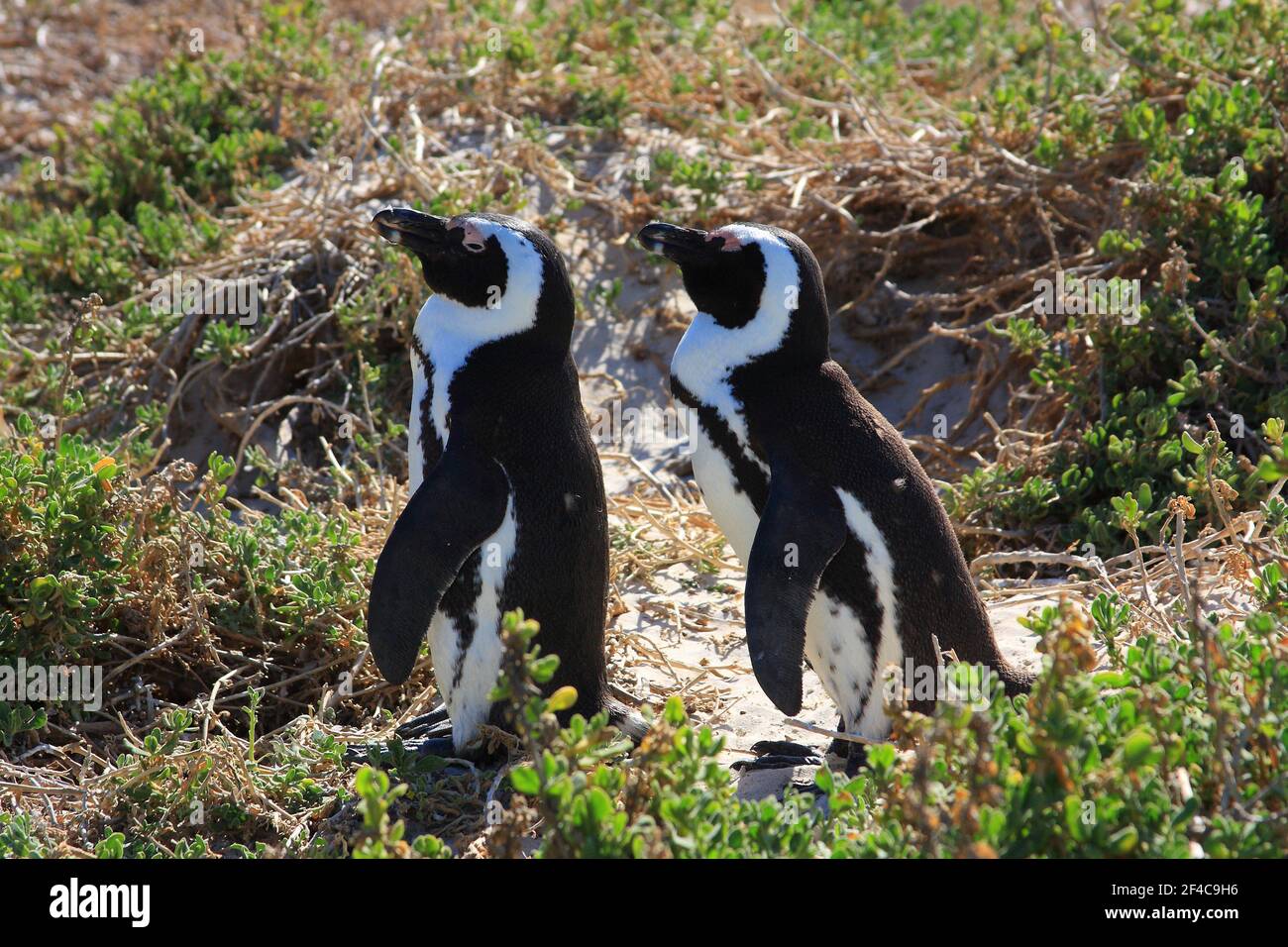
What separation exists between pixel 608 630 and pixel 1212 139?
247 centimetres

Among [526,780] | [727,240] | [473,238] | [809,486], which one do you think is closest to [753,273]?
[727,240]

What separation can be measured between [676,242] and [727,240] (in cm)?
11

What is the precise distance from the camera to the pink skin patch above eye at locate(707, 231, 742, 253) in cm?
305

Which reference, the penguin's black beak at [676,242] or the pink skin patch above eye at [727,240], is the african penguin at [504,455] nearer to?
the penguin's black beak at [676,242]

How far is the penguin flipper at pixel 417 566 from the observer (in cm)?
279

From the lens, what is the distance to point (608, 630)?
3.71 meters

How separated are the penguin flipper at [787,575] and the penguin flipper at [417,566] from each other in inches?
21.8

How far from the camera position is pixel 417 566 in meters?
2.79

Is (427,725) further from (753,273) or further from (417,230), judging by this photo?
(753,273)

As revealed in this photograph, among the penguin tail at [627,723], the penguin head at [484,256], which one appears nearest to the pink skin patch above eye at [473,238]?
the penguin head at [484,256]

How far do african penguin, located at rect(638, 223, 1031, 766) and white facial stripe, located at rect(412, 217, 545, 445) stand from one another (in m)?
0.30

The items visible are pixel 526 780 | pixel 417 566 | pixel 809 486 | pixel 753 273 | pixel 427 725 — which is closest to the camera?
pixel 526 780

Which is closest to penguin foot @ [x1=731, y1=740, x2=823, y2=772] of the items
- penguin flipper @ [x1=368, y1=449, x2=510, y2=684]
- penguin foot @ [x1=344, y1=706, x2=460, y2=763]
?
penguin foot @ [x1=344, y1=706, x2=460, y2=763]

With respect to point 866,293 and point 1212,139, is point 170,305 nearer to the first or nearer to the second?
point 866,293
